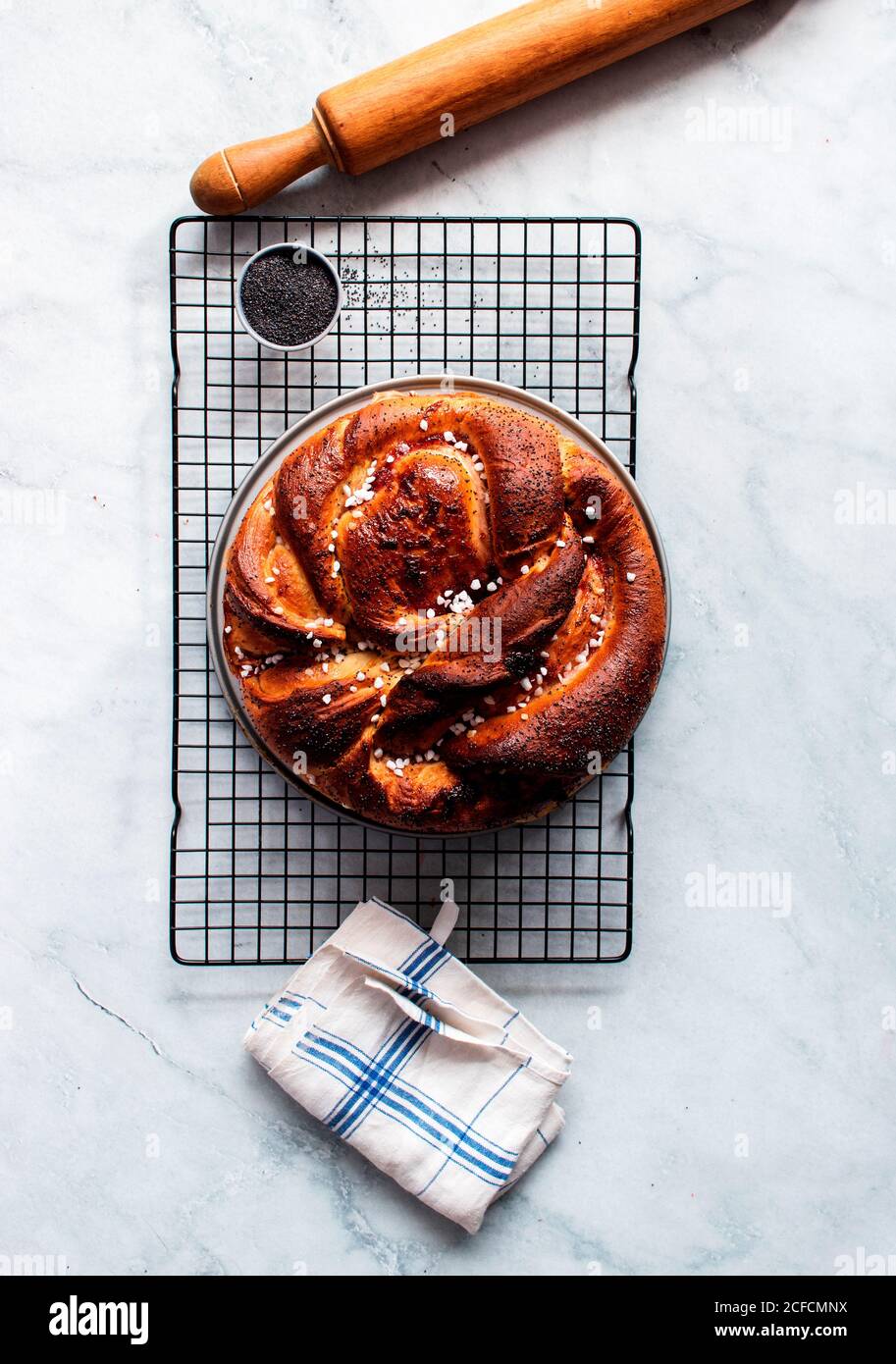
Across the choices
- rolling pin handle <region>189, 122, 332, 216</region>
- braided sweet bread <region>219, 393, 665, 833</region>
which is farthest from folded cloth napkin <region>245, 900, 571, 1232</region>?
rolling pin handle <region>189, 122, 332, 216</region>

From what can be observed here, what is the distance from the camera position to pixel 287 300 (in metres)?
2.73

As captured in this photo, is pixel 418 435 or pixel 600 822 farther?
pixel 600 822

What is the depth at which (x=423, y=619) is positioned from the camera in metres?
2.40

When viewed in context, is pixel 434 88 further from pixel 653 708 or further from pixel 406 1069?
pixel 406 1069

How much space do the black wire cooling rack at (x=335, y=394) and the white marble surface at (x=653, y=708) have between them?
107 mm

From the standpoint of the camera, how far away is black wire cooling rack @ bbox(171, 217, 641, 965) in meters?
2.87

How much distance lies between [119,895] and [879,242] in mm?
2928

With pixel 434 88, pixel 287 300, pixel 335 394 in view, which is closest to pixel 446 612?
pixel 335 394

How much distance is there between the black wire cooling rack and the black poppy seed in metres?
0.13

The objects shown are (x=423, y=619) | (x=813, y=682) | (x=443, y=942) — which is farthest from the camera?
(x=813, y=682)

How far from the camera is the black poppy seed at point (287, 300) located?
8.93 feet

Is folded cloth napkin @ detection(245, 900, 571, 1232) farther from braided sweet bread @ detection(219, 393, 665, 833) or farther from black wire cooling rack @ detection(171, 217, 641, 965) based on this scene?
braided sweet bread @ detection(219, 393, 665, 833)
